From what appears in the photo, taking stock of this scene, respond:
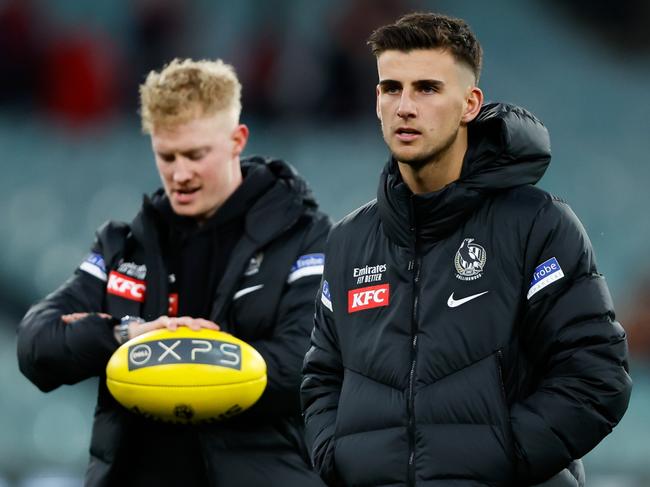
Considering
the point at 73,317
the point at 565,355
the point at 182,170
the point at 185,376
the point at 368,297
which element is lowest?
the point at 185,376

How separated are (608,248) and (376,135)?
1.95m

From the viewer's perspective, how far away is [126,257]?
4.54m

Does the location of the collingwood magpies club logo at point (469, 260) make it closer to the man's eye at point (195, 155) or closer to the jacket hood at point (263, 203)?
the jacket hood at point (263, 203)

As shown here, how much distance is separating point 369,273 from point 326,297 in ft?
0.63

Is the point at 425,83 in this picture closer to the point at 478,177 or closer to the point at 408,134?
the point at 408,134

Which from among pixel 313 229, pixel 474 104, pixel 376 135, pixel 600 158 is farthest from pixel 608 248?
pixel 474 104

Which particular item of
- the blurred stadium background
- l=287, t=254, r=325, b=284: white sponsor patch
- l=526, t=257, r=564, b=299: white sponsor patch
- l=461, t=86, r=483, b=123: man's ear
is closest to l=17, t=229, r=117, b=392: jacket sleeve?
l=287, t=254, r=325, b=284: white sponsor patch

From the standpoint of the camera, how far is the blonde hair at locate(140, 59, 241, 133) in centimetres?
443

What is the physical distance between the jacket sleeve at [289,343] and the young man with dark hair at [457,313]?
24.4 inches

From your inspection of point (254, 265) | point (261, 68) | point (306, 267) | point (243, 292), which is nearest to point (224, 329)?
point (243, 292)

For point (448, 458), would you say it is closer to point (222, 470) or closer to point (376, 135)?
point (222, 470)

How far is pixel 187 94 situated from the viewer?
446 centimetres

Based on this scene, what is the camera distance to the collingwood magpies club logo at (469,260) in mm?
3295

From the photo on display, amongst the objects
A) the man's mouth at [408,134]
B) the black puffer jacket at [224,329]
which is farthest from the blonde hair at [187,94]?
the man's mouth at [408,134]
